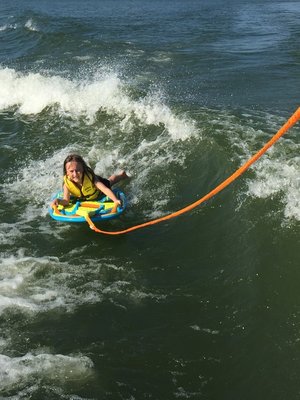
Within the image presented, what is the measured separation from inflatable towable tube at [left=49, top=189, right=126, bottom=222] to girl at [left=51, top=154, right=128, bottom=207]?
11 centimetres

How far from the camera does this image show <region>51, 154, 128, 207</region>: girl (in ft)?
23.9

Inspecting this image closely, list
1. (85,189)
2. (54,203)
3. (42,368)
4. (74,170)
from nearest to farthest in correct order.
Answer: (42,368) → (74,170) → (54,203) → (85,189)

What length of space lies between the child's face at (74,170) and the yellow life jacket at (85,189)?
127mm

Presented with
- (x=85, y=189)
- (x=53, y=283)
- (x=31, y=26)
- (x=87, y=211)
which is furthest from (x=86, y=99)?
(x=31, y=26)

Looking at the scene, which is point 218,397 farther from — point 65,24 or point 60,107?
point 65,24

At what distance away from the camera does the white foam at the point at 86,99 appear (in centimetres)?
1124

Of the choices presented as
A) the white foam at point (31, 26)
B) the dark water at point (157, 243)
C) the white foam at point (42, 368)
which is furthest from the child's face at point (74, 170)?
the white foam at point (31, 26)

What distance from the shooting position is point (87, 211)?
7348 mm

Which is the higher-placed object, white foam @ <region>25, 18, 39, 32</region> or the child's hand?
white foam @ <region>25, 18, 39, 32</region>

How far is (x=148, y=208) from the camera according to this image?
7957mm

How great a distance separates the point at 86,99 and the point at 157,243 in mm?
7310

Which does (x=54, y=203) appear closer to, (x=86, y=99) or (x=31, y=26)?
(x=86, y=99)

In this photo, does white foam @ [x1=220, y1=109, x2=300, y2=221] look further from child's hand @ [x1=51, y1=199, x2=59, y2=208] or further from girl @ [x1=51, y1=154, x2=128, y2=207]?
child's hand @ [x1=51, y1=199, x2=59, y2=208]

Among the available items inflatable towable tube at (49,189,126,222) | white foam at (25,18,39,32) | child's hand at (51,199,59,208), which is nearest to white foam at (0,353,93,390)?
inflatable towable tube at (49,189,126,222)
